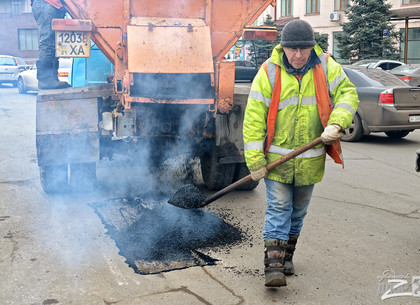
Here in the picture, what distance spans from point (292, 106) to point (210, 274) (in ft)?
4.43

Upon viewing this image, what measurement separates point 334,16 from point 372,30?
24.7 feet

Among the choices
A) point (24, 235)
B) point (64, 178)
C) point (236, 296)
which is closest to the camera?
point (236, 296)

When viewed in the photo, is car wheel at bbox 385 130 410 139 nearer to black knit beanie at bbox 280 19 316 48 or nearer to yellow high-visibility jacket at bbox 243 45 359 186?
yellow high-visibility jacket at bbox 243 45 359 186

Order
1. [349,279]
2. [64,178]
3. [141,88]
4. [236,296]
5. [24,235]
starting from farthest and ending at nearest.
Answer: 1. [64,178]
2. [141,88]
3. [24,235]
4. [349,279]
5. [236,296]

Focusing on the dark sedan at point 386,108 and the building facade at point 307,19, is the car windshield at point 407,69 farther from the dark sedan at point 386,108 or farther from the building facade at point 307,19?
the dark sedan at point 386,108

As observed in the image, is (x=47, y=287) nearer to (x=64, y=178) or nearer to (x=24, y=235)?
(x=24, y=235)

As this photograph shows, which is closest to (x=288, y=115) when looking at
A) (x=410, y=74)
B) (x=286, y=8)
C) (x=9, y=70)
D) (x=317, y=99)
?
(x=317, y=99)

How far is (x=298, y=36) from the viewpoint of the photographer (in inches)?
146

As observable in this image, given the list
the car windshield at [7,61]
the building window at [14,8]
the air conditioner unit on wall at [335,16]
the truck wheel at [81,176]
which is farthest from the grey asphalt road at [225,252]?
the building window at [14,8]

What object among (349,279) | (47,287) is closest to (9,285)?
(47,287)

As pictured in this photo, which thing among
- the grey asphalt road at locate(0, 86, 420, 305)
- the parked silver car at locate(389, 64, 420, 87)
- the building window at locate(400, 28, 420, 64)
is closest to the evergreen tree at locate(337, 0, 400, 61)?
the building window at locate(400, 28, 420, 64)

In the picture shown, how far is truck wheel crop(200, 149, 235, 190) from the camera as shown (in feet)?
20.8

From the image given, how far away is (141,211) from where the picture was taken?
5.63m

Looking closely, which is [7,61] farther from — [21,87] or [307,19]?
[307,19]
